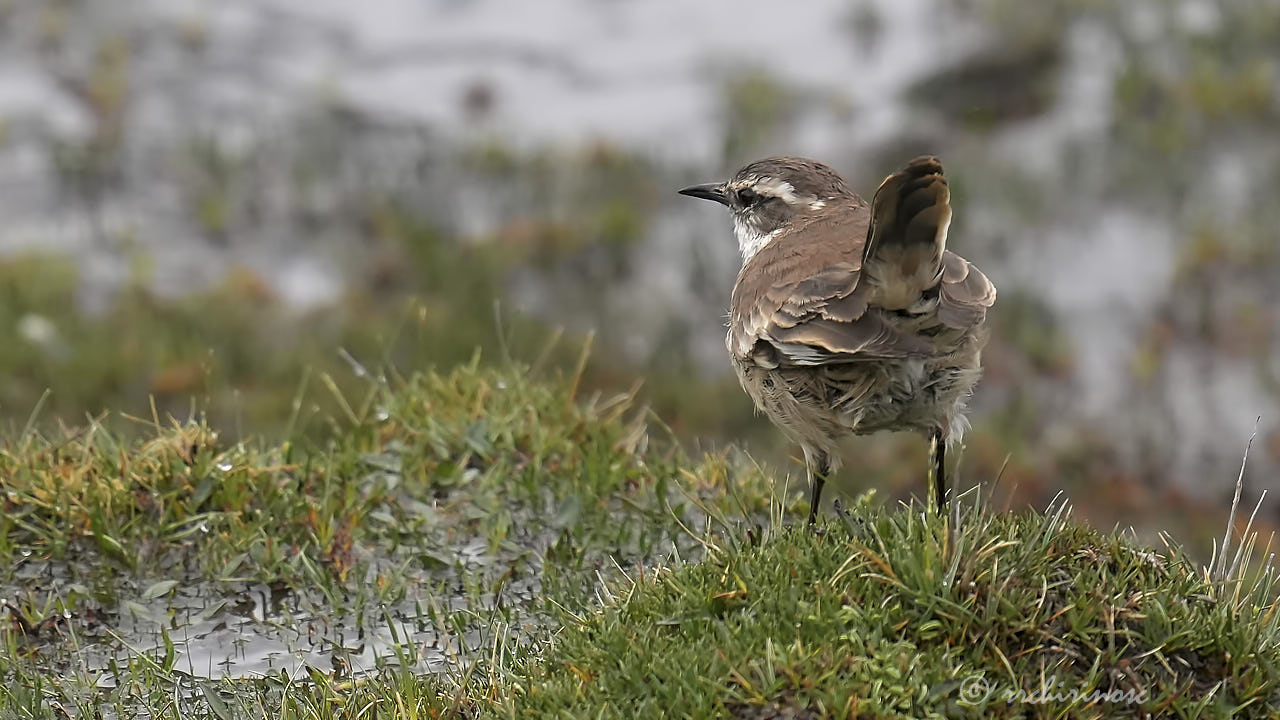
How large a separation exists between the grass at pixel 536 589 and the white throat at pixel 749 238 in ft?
3.52

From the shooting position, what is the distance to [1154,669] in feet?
14.3

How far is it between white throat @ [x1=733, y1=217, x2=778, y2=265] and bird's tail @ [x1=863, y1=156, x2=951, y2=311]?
1803 mm

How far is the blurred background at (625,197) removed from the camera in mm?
10656

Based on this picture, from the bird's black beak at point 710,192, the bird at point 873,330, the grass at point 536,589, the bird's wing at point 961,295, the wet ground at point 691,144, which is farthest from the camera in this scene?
the wet ground at point 691,144

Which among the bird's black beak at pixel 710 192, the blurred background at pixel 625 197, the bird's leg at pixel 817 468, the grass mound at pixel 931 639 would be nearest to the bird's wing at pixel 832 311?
the bird's leg at pixel 817 468

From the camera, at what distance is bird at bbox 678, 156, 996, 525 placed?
16.6 feet

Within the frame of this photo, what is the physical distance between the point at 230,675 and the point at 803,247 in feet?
9.73

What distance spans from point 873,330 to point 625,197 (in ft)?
25.8

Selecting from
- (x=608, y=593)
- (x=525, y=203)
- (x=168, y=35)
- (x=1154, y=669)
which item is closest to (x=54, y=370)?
(x=525, y=203)

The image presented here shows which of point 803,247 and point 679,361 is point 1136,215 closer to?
point 679,361

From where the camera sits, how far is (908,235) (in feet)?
16.6

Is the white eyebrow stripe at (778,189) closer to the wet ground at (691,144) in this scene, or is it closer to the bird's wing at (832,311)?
the bird's wing at (832,311)

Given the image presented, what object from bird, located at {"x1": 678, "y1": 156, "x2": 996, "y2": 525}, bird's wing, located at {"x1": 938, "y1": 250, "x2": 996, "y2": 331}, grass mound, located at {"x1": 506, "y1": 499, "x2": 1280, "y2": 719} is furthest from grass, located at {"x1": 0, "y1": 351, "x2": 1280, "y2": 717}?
bird's wing, located at {"x1": 938, "y1": 250, "x2": 996, "y2": 331}

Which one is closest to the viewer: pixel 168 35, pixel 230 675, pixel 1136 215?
pixel 230 675
